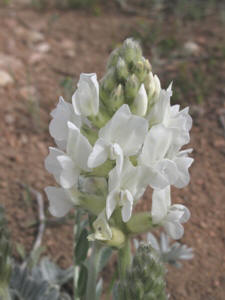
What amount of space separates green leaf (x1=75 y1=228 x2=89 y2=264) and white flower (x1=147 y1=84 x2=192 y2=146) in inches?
22.1

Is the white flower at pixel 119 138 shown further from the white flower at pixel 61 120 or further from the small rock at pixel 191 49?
the small rock at pixel 191 49

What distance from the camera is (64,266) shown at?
3.11m

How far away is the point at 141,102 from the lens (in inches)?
72.1

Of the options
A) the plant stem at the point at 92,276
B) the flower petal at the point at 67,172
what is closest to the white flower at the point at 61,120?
the flower petal at the point at 67,172

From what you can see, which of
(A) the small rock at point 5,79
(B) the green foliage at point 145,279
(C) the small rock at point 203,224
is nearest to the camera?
(B) the green foliage at point 145,279

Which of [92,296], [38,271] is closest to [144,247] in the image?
[92,296]

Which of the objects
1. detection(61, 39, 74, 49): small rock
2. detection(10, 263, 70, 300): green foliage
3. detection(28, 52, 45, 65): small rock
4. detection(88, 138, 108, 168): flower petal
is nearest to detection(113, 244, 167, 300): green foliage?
detection(88, 138, 108, 168): flower petal

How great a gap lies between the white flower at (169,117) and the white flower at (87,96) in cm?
22

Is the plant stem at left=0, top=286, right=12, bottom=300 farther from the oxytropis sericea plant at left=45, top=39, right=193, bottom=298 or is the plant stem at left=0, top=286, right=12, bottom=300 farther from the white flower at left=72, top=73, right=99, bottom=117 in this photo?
the white flower at left=72, top=73, right=99, bottom=117

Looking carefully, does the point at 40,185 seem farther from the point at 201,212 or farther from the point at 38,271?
the point at 201,212

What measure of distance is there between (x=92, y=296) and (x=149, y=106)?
2.82ft

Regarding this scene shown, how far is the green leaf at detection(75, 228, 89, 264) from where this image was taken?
2100 millimetres

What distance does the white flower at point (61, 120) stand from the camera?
6.15ft

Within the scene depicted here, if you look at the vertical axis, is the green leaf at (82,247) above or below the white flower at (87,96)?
below
